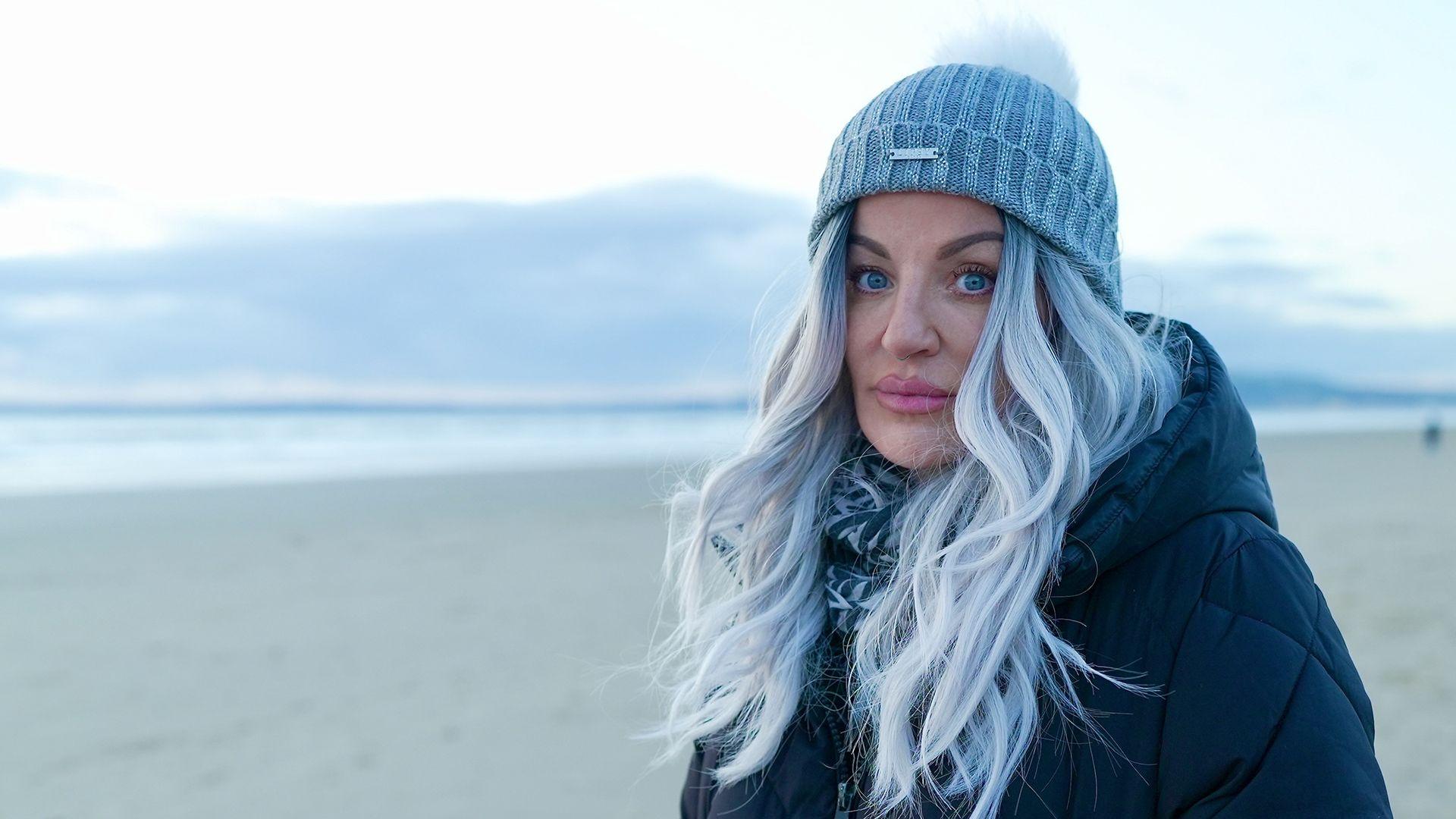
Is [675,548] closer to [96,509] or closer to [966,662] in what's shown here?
[966,662]

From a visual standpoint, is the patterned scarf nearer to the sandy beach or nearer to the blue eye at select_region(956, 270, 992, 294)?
the blue eye at select_region(956, 270, 992, 294)

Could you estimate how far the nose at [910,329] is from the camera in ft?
5.60

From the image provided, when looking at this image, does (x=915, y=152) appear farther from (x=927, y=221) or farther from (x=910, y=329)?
(x=910, y=329)

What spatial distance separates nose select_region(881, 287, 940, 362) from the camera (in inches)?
67.2

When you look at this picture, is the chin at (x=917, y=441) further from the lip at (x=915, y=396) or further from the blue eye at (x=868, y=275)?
the blue eye at (x=868, y=275)

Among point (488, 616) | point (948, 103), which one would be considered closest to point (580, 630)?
point (488, 616)

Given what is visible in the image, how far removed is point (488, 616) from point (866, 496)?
5805 mm

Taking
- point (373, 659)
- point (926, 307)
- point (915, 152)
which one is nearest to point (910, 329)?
point (926, 307)

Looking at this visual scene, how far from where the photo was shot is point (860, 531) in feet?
5.98

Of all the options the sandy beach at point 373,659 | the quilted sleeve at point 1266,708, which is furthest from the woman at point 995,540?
the sandy beach at point 373,659

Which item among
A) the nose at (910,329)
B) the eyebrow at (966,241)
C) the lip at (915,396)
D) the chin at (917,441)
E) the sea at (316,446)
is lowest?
the sea at (316,446)

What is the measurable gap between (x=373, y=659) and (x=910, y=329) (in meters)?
5.54

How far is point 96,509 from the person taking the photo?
12.2 meters

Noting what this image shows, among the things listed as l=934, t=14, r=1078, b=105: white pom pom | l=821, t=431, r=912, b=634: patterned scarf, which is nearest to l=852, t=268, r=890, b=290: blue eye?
l=821, t=431, r=912, b=634: patterned scarf
